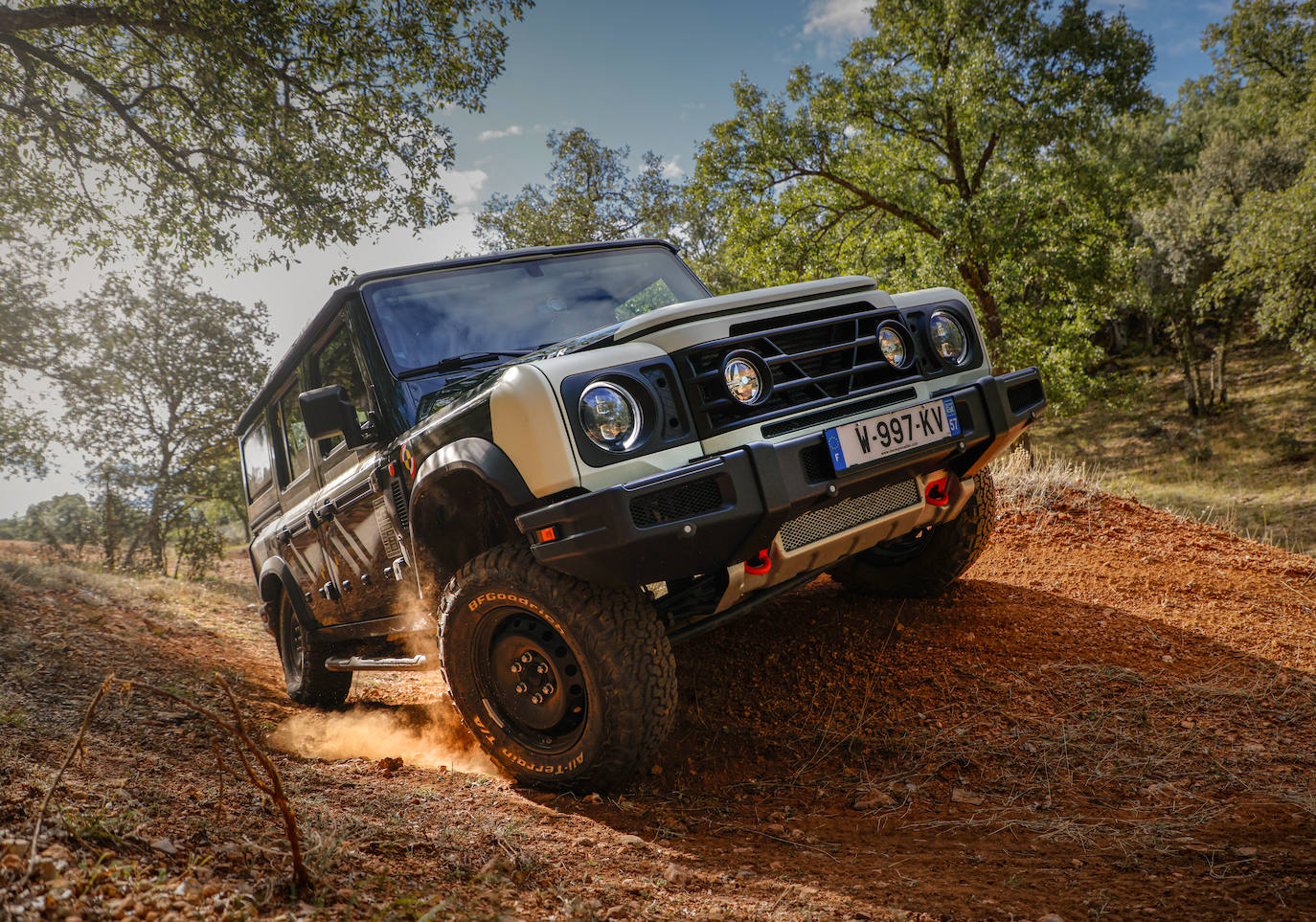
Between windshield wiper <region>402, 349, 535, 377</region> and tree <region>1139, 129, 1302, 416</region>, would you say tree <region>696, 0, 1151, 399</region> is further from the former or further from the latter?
windshield wiper <region>402, 349, 535, 377</region>

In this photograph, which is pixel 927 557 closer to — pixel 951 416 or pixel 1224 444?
pixel 951 416

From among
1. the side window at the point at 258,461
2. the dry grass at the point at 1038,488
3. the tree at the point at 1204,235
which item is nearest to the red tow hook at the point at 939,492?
the dry grass at the point at 1038,488

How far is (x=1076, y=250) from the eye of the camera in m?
13.7

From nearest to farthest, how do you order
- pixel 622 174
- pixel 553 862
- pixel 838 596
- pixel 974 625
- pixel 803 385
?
pixel 553 862 < pixel 803 385 < pixel 974 625 < pixel 838 596 < pixel 622 174

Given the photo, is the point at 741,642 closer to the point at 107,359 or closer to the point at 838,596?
the point at 838,596

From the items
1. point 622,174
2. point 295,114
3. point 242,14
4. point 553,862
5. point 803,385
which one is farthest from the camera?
point 622,174

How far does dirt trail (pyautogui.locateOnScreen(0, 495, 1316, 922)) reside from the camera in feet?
6.02

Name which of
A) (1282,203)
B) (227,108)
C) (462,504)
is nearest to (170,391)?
(227,108)

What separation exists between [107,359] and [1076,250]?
1863cm

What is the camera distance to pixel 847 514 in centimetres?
284

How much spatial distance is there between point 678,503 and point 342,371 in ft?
7.30

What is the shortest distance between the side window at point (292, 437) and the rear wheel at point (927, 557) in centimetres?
328

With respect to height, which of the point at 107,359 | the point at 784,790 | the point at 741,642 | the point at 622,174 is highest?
the point at 622,174

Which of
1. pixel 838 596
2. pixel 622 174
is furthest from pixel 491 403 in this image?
pixel 622 174
